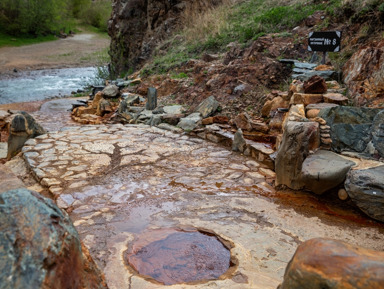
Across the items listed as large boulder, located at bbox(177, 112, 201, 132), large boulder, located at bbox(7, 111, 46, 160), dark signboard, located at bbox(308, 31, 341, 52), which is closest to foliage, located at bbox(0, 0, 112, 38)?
large boulder, located at bbox(7, 111, 46, 160)

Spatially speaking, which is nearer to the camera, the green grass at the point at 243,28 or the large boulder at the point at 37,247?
the large boulder at the point at 37,247

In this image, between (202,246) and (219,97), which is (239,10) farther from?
Result: (202,246)

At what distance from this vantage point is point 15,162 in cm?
459

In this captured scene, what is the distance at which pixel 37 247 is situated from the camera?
120cm

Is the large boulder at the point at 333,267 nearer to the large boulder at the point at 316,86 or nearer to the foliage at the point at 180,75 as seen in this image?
the large boulder at the point at 316,86

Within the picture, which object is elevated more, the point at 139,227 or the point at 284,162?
the point at 284,162

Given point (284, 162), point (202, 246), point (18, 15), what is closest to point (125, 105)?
point (284, 162)

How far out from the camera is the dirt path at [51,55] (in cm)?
1994

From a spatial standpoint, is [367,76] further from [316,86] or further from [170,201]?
[170,201]

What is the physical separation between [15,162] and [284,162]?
11.5 ft

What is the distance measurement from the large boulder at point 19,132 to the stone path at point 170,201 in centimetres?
16

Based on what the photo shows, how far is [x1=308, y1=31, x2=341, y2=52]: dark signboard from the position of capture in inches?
211

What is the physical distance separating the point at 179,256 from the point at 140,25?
13.8m

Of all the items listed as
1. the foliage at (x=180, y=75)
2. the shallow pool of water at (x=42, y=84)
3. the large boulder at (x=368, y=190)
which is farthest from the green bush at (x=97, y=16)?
the large boulder at (x=368, y=190)
